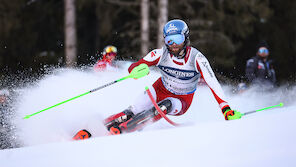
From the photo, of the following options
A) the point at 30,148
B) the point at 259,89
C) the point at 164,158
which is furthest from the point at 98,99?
the point at 259,89

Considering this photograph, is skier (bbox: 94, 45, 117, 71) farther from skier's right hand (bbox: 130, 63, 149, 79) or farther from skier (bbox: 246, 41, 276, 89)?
skier's right hand (bbox: 130, 63, 149, 79)

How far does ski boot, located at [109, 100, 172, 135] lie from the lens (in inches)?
174

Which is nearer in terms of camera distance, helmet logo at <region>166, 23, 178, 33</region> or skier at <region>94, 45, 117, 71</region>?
helmet logo at <region>166, 23, 178, 33</region>

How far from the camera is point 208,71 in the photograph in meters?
4.23

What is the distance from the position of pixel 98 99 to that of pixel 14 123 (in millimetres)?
1453

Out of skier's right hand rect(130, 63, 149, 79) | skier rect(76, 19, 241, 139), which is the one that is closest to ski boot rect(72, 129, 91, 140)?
skier rect(76, 19, 241, 139)

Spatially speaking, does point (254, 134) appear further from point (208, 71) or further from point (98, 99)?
point (98, 99)

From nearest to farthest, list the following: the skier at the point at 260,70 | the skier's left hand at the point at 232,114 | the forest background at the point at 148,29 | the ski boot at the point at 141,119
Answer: the skier's left hand at the point at 232,114, the ski boot at the point at 141,119, the skier at the point at 260,70, the forest background at the point at 148,29

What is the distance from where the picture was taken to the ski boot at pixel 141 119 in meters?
4.41

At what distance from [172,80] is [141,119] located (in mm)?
623

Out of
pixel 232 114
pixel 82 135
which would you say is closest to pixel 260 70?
pixel 232 114

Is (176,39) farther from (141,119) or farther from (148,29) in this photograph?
(148,29)

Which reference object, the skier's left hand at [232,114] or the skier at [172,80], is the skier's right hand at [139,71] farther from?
the skier's left hand at [232,114]

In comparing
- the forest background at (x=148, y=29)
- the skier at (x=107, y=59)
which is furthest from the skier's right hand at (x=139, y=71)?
the forest background at (x=148, y=29)
